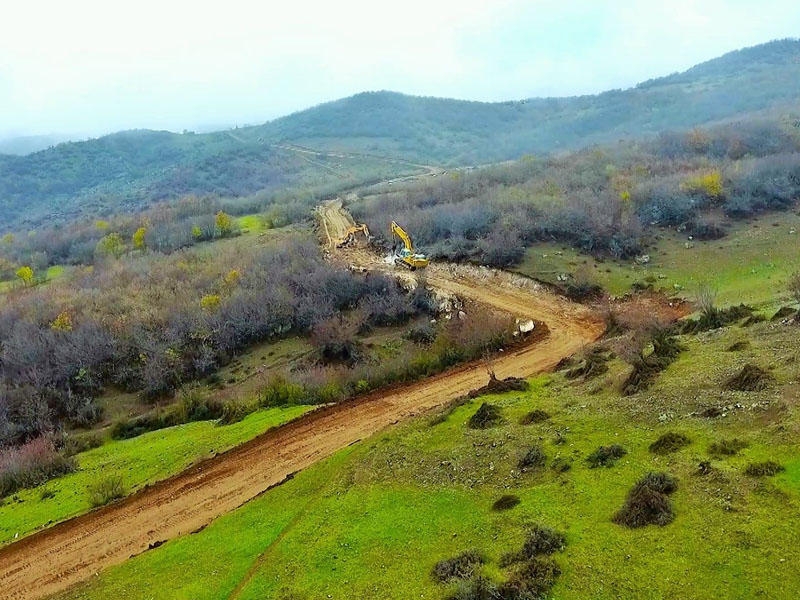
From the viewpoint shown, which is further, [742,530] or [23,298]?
[23,298]

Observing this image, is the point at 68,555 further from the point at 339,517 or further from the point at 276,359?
the point at 276,359

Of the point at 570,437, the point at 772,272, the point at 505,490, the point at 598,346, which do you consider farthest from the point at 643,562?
the point at 772,272

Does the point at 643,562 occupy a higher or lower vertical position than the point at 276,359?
higher

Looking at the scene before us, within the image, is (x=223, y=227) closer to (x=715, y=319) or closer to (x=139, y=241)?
(x=139, y=241)

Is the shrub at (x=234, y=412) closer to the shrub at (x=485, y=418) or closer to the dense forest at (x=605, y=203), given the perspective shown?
the shrub at (x=485, y=418)

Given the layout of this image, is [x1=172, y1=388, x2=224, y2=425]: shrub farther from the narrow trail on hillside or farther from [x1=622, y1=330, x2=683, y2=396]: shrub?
[x1=622, y1=330, x2=683, y2=396]: shrub

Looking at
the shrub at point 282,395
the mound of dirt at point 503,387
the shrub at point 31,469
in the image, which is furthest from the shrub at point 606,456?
the shrub at point 31,469

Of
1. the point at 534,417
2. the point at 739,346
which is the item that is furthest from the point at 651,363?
the point at 534,417
